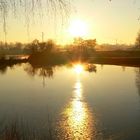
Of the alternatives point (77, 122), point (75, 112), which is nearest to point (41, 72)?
point (75, 112)

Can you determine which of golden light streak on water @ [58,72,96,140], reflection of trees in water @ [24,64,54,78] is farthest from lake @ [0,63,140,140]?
reflection of trees in water @ [24,64,54,78]

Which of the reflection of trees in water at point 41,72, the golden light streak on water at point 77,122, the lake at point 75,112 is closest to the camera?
the golden light streak on water at point 77,122

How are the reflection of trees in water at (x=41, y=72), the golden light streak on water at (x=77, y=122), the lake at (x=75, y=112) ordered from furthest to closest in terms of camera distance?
the reflection of trees in water at (x=41, y=72), the lake at (x=75, y=112), the golden light streak on water at (x=77, y=122)

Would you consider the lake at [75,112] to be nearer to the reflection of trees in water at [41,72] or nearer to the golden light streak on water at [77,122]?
the golden light streak on water at [77,122]

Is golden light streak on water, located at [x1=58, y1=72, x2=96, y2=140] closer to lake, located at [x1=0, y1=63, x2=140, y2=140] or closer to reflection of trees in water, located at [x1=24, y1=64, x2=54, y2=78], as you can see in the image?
lake, located at [x1=0, y1=63, x2=140, y2=140]

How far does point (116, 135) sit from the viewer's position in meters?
11.9

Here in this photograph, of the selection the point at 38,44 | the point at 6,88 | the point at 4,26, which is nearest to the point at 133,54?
the point at 38,44

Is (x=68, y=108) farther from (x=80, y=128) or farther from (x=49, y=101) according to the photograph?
(x=80, y=128)

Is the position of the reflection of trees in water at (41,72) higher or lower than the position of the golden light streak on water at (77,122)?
lower

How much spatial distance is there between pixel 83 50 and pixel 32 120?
78894 millimetres

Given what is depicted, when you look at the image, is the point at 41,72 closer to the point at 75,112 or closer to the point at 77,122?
the point at 75,112

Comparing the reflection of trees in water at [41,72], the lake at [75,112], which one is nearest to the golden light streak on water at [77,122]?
the lake at [75,112]

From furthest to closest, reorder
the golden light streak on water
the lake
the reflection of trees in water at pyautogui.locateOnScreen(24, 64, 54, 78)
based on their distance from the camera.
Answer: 1. the reflection of trees in water at pyautogui.locateOnScreen(24, 64, 54, 78)
2. the lake
3. the golden light streak on water

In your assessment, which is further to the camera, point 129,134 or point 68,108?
point 68,108
